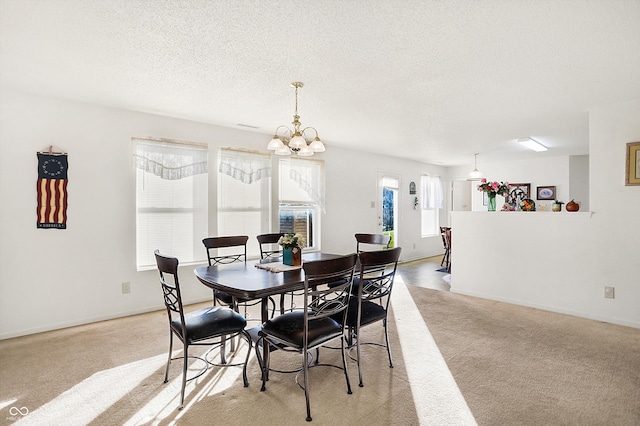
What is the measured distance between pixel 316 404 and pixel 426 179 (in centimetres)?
726

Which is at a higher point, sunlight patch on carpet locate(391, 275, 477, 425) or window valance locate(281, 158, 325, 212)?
window valance locate(281, 158, 325, 212)

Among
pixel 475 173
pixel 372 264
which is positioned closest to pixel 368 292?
pixel 372 264

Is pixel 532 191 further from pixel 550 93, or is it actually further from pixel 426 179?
pixel 550 93

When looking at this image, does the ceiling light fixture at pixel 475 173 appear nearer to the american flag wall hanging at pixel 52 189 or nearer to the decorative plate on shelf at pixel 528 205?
the decorative plate on shelf at pixel 528 205

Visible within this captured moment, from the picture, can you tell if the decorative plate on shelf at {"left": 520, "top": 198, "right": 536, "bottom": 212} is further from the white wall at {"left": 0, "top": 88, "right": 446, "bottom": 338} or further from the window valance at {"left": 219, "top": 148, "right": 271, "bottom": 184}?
the white wall at {"left": 0, "top": 88, "right": 446, "bottom": 338}

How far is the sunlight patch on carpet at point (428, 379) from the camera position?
2.12 m

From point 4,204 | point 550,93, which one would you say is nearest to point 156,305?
point 4,204

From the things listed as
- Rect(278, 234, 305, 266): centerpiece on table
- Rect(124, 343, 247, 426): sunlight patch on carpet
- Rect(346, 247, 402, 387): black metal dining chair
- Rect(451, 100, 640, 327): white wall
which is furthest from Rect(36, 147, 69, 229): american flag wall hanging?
Rect(451, 100, 640, 327): white wall

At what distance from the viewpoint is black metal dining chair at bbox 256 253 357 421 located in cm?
213

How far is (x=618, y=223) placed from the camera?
3770 mm

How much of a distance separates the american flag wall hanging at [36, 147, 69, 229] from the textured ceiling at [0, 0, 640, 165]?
666 mm

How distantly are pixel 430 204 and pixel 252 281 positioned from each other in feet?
23.5

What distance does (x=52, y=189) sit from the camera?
356 centimetres

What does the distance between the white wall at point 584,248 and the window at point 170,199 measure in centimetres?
396
